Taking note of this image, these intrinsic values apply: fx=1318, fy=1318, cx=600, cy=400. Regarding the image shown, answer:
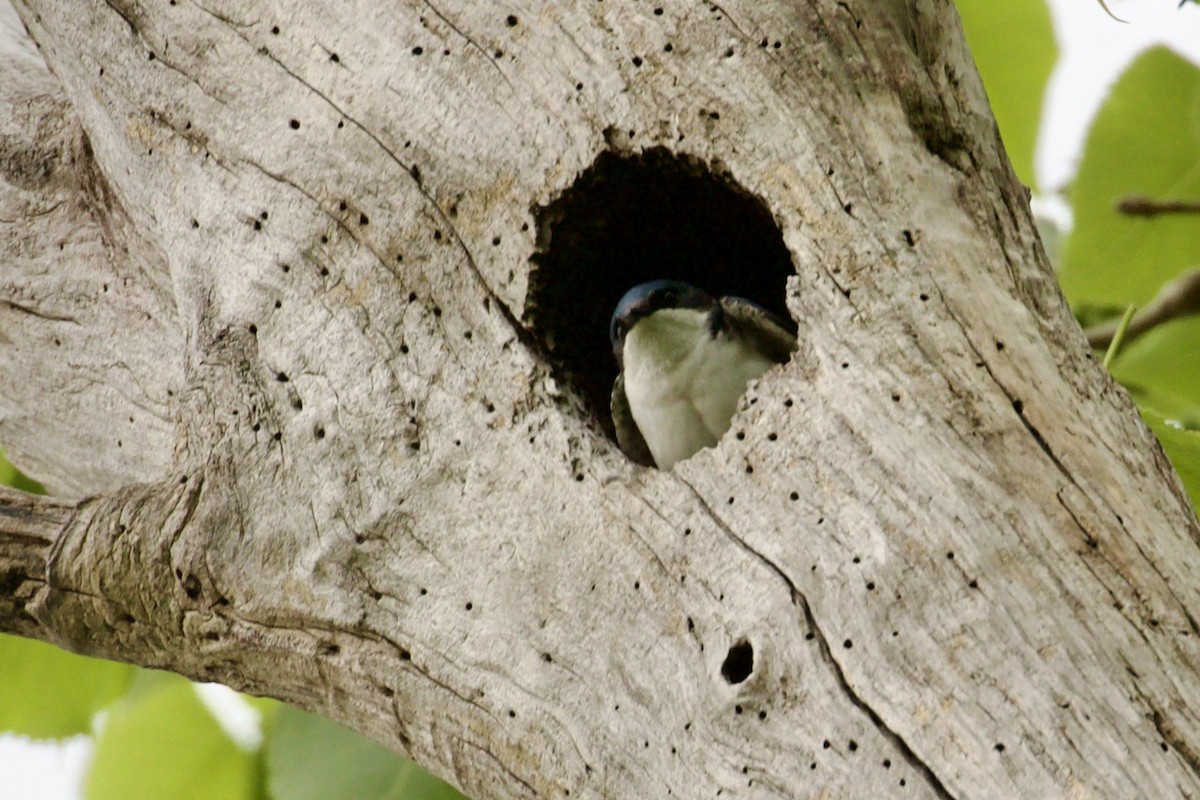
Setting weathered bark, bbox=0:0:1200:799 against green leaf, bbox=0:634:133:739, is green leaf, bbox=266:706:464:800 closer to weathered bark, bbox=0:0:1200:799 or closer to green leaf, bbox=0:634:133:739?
weathered bark, bbox=0:0:1200:799

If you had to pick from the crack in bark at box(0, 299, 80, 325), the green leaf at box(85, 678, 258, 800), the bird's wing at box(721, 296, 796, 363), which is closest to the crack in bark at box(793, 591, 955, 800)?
the bird's wing at box(721, 296, 796, 363)

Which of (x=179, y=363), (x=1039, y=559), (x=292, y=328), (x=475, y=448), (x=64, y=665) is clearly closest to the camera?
(x=1039, y=559)

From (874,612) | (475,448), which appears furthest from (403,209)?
(874,612)

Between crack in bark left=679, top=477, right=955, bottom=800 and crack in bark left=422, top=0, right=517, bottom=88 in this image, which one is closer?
crack in bark left=679, top=477, right=955, bottom=800

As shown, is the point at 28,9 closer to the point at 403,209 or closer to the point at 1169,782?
the point at 403,209

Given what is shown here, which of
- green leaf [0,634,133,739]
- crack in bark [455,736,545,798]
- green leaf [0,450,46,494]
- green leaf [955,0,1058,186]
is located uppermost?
green leaf [955,0,1058,186]

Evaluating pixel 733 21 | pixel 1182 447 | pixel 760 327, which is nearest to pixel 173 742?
pixel 760 327

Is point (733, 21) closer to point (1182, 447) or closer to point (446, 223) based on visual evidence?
point (446, 223)
